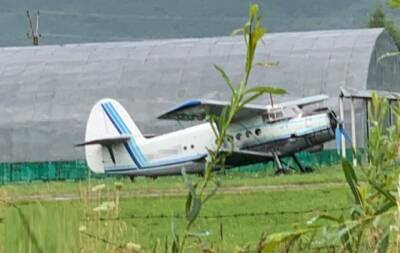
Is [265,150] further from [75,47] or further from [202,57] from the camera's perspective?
[75,47]

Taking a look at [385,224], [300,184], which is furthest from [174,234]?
[300,184]

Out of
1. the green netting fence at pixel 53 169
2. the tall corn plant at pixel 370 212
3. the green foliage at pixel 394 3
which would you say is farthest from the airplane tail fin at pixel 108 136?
the green foliage at pixel 394 3

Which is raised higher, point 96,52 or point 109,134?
point 96,52

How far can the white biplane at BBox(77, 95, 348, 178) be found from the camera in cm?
3462

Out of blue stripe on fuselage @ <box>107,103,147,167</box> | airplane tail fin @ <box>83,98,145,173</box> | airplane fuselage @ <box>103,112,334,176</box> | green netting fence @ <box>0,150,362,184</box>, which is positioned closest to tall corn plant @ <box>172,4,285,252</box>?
airplane fuselage @ <box>103,112,334,176</box>

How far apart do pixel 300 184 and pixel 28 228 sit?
22258 mm

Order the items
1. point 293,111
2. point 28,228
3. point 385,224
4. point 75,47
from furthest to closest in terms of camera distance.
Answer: point 75,47
point 293,111
point 385,224
point 28,228

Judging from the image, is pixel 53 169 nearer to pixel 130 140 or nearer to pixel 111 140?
pixel 111 140

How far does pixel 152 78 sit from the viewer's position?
147 feet

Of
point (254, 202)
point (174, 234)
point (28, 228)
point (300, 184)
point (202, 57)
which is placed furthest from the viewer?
point (202, 57)

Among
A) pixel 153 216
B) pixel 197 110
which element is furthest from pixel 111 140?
pixel 153 216

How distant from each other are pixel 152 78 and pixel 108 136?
5987 millimetres

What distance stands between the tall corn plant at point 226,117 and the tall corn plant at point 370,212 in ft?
0.65

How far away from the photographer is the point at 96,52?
47344 mm
